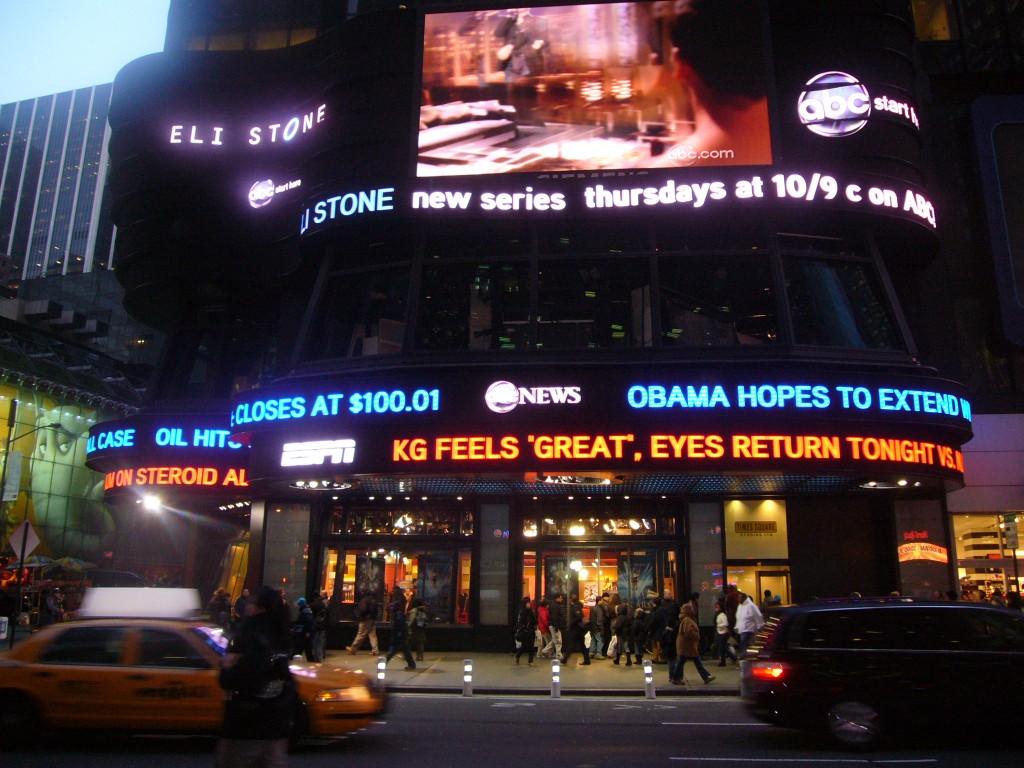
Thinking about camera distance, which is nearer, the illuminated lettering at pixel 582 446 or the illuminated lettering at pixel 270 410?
the illuminated lettering at pixel 582 446

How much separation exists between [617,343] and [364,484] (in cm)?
766

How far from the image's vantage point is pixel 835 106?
77.5 feet

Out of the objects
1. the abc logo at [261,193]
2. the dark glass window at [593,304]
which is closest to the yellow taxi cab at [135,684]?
the dark glass window at [593,304]

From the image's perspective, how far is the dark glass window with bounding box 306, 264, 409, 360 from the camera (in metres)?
23.2

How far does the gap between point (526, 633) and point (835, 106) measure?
1637 cm

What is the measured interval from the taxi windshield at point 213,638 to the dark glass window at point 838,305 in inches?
631

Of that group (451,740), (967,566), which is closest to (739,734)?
(451,740)

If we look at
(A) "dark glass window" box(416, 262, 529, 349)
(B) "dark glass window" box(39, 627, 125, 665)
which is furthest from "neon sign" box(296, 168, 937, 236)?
(B) "dark glass window" box(39, 627, 125, 665)

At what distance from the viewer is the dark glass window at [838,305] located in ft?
72.1

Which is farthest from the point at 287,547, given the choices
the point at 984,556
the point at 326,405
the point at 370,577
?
the point at 984,556

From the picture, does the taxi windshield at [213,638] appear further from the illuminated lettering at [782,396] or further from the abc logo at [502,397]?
the illuminated lettering at [782,396]

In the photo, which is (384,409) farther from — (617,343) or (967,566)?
(967,566)

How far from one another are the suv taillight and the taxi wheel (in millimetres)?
8707

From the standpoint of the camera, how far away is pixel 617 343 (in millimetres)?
22188
